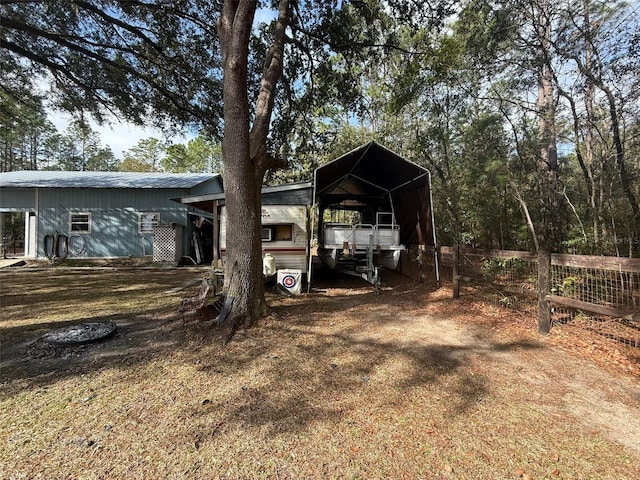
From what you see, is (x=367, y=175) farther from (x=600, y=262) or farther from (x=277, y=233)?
(x=600, y=262)

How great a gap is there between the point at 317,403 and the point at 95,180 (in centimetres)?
1755

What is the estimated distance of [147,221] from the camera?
1500 centimetres

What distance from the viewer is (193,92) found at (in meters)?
11.0

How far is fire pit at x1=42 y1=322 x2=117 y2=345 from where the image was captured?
4156 mm

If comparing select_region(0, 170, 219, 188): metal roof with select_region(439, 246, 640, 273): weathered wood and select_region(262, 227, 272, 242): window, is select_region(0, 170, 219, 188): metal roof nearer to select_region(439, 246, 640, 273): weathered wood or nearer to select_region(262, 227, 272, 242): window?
select_region(262, 227, 272, 242): window

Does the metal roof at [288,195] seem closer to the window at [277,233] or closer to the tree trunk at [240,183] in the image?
the window at [277,233]

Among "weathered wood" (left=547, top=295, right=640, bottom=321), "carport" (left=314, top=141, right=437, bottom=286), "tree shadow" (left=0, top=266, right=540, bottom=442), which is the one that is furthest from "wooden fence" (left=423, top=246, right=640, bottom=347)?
"carport" (left=314, top=141, right=437, bottom=286)

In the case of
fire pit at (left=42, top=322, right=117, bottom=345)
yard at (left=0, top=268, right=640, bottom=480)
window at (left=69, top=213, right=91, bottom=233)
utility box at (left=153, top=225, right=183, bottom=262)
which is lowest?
yard at (left=0, top=268, right=640, bottom=480)

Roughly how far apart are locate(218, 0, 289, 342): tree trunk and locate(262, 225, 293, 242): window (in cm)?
356

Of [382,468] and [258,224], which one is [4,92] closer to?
Result: [258,224]

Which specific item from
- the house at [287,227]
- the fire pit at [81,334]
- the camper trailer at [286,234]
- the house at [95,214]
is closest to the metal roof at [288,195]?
the house at [287,227]

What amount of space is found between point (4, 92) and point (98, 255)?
7.02m

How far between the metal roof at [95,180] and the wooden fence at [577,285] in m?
13.8

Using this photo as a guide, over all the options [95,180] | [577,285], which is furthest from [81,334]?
[95,180]
